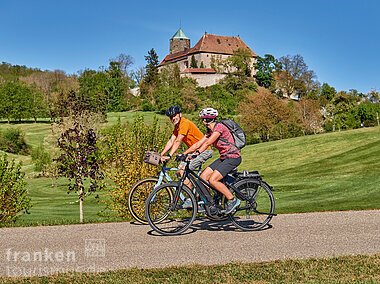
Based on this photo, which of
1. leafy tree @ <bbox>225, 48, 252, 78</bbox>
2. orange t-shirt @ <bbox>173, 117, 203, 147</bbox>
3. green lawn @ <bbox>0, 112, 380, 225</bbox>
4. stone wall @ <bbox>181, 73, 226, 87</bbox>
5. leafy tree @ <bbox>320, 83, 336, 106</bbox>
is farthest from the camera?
stone wall @ <bbox>181, 73, 226, 87</bbox>

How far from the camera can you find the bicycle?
8.77 metres

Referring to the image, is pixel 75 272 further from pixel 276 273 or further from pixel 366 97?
pixel 366 97

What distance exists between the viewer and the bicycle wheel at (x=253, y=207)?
28.5 feet

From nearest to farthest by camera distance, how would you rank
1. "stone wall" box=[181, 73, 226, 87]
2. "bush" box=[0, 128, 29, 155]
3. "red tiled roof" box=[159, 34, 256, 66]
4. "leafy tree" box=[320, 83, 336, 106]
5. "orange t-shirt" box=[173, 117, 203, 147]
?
"orange t-shirt" box=[173, 117, 203, 147]
"bush" box=[0, 128, 29, 155]
"leafy tree" box=[320, 83, 336, 106]
"stone wall" box=[181, 73, 226, 87]
"red tiled roof" box=[159, 34, 256, 66]

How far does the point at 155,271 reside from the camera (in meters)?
6.01

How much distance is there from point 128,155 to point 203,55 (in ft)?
461

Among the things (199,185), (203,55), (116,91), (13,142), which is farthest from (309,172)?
(203,55)

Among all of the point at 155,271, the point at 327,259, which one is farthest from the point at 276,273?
the point at 155,271

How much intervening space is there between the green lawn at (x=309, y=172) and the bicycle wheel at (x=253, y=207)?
11869 millimetres

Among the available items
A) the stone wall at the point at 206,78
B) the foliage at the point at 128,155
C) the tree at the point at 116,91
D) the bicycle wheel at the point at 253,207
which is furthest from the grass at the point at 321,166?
the stone wall at the point at 206,78

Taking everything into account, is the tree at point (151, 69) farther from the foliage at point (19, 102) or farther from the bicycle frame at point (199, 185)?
the bicycle frame at point (199, 185)

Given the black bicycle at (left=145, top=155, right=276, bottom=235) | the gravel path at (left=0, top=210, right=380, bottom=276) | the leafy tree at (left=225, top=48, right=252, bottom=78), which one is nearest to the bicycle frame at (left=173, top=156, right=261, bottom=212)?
the black bicycle at (left=145, top=155, right=276, bottom=235)

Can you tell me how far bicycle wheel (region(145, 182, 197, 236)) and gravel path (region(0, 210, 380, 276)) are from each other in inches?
8.4

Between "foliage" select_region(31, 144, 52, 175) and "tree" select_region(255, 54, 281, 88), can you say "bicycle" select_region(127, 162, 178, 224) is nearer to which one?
"foliage" select_region(31, 144, 52, 175)
